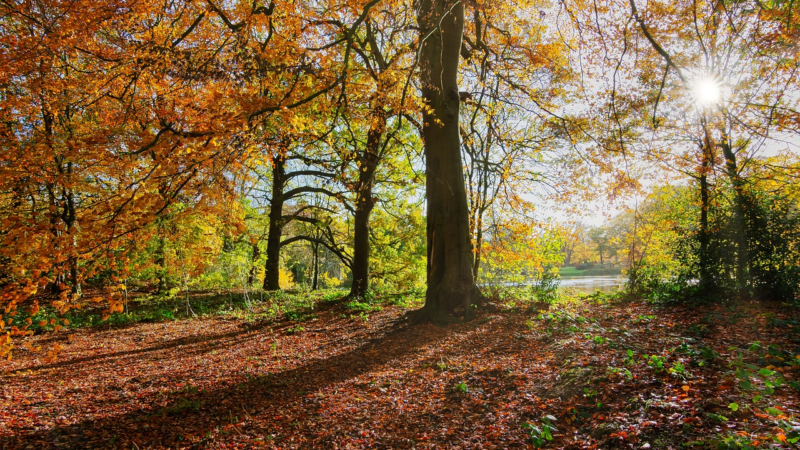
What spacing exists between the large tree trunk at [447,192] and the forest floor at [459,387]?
23.0 inches

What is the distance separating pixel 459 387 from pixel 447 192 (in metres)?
3.81

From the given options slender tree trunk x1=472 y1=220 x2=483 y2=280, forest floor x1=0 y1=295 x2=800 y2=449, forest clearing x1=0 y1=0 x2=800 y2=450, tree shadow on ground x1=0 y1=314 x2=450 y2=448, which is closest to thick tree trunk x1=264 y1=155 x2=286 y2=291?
forest clearing x1=0 y1=0 x2=800 y2=450

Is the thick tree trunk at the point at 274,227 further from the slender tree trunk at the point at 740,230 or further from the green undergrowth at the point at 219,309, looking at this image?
the slender tree trunk at the point at 740,230

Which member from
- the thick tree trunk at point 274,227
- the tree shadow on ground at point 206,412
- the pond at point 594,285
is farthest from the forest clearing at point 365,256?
the pond at point 594,285

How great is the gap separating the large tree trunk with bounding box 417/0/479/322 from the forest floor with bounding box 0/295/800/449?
584 millimetres

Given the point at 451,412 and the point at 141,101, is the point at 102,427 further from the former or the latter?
the point at 141,101

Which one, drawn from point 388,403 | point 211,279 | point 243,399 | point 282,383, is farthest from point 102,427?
point 211,279

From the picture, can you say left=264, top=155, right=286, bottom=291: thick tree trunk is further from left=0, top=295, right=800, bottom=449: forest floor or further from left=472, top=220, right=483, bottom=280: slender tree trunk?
left=472, top=220, right=483, bottom=280: slender tree trunk

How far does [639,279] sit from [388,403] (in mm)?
6803

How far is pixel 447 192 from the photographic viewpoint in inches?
272

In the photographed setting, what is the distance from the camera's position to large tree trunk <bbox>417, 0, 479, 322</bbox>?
681 cm

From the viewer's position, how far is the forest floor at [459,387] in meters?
2.67

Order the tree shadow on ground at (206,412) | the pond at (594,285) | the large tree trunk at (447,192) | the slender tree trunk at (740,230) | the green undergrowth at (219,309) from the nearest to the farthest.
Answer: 1. the tree shadow on ground at (206,412)
2. the slender tree trunk at (740,230)
3. the large tree trunk at (447,192)
4. the green undergrowth at (219,309)
5. the pond at (594,285)

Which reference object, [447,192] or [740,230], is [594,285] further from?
[447,192]
